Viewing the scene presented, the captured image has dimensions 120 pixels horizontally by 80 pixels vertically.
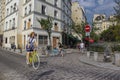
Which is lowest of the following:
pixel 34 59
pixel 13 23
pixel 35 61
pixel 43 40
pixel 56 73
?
pixel 56 73

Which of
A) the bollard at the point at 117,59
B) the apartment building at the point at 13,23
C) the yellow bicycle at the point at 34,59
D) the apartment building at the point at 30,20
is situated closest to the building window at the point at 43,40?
the apartment building at the point at 30,20

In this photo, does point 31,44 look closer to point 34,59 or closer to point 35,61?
point 34,59

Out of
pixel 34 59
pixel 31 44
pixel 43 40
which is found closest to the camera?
pixel 31 44

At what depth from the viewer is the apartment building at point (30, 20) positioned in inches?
1519

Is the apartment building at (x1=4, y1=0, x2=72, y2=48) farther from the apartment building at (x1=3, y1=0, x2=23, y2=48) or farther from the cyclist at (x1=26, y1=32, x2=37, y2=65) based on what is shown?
the cyclist at (x1=26, y1=32, x2=37, y2=65)

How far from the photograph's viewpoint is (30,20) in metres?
39.2

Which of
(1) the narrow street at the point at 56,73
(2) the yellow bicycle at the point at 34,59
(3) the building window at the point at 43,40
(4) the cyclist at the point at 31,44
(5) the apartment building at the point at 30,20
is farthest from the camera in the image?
(3) the building window at the point at 43,40

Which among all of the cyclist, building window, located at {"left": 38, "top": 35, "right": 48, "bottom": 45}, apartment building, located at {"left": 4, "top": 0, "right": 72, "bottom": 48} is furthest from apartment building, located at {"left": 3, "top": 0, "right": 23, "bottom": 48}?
the cyclist

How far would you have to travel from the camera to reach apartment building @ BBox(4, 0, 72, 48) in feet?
127

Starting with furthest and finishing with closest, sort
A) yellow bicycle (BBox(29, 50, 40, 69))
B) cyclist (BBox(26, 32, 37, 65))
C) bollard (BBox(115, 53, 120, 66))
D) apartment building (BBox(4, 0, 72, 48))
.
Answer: apartment building (BBox(4, 0, 72, 48))
bollard (BBox(115, 53, 120, 66))
yellow bicycle (BBox(29, 50, 40, 69))
cyclist (BBox(26, 32, 37, 65))

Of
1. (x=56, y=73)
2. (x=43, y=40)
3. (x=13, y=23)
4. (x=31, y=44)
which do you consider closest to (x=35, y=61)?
(x=31, y=44)

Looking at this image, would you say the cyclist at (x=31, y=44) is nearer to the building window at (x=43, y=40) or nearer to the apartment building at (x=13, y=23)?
the building window at (x=43, y=40)

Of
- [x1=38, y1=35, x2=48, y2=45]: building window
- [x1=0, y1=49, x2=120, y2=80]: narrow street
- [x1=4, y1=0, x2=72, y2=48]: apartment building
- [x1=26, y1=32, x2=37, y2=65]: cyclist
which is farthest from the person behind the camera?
[x1=38, y1=35, x2=48, y2=45]: building window

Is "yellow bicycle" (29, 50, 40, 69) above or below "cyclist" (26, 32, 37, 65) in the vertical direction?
below
